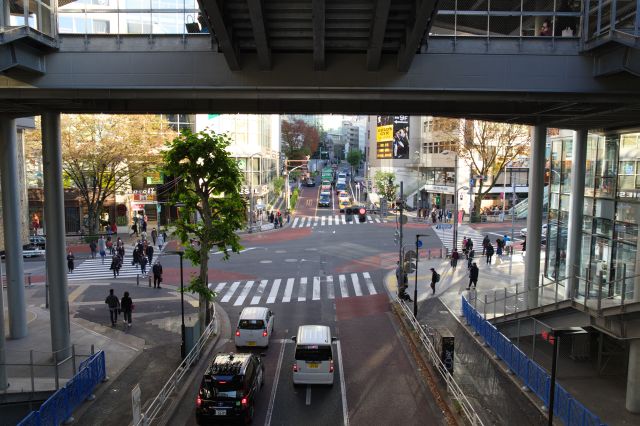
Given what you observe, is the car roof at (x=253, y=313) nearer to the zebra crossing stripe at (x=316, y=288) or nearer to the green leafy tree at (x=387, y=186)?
the zebra crossing stripe at (x=316, y=288)

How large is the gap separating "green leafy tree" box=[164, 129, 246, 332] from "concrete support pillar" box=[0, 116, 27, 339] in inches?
214

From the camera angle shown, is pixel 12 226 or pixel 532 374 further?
pixel 12 226

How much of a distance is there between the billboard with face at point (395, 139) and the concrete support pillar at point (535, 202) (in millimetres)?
44788

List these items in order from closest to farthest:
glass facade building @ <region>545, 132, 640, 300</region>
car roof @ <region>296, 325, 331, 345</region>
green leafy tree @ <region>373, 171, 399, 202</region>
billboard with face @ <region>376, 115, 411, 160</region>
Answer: car roof @ <region>296, 325, 331, 345</region>, glass facade building @ <region>545, 132, 640, 300</region>, green leafy tree @ <region>373, 171, 399, 202</region>, billboard with face @ <region>376, 115, 411, 160</region>

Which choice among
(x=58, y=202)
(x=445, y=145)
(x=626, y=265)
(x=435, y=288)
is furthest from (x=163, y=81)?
(x=445, y=145)

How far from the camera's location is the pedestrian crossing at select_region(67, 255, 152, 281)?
31.3 metres

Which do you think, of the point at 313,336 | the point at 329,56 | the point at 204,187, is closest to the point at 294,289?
the point at 204,187

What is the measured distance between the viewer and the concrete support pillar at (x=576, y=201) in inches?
773

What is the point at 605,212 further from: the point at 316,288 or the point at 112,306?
the point at 112,306

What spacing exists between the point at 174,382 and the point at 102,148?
29.8 metres

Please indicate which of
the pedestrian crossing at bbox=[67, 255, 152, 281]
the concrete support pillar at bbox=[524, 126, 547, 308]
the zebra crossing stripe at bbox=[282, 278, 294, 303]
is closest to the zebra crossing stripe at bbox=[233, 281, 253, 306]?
the zebra crossing stripe at bbox=[282, 278, 294, 303]

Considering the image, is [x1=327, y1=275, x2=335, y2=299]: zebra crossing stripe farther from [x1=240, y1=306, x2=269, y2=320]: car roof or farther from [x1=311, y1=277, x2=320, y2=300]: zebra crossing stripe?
[x1=240, y1=306, x2=269, y2=320]: car roof

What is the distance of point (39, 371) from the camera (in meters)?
15.4

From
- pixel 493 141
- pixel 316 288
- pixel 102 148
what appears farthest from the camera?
pixel 493 141
